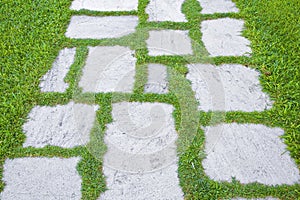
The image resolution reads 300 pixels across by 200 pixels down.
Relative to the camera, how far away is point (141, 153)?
2.09 meters

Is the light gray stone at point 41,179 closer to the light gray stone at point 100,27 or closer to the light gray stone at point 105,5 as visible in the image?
the light gray stone at point 100,27

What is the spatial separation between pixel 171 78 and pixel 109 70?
0.49 meters

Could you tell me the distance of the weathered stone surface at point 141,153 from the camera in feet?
6.27

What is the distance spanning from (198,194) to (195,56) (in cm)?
122

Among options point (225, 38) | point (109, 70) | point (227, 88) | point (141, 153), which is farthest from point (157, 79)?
point (225, 38)

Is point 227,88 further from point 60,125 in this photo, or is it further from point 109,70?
point 60,125

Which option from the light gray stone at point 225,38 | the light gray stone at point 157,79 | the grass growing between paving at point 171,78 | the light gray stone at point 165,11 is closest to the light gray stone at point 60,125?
the grass growing between paving at point 171,78

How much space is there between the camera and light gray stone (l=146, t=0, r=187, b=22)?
3.15 metres

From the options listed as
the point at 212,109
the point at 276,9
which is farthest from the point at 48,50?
the point at 276,9

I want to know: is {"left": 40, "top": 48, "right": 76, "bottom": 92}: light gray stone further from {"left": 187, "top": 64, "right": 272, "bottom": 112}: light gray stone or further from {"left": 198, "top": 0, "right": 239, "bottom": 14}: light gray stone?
{"left": 198, "top": 0, "right": 239, "bottom": 14}: light gray stone

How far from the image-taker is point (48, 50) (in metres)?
2.78

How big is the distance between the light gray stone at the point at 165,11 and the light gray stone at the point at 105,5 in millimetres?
172

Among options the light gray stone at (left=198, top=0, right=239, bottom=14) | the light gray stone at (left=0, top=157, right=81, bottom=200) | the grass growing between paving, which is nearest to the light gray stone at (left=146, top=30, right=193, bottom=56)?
the grass growing between paving

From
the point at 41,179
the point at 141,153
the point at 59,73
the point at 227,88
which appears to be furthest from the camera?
the point at 59,73
